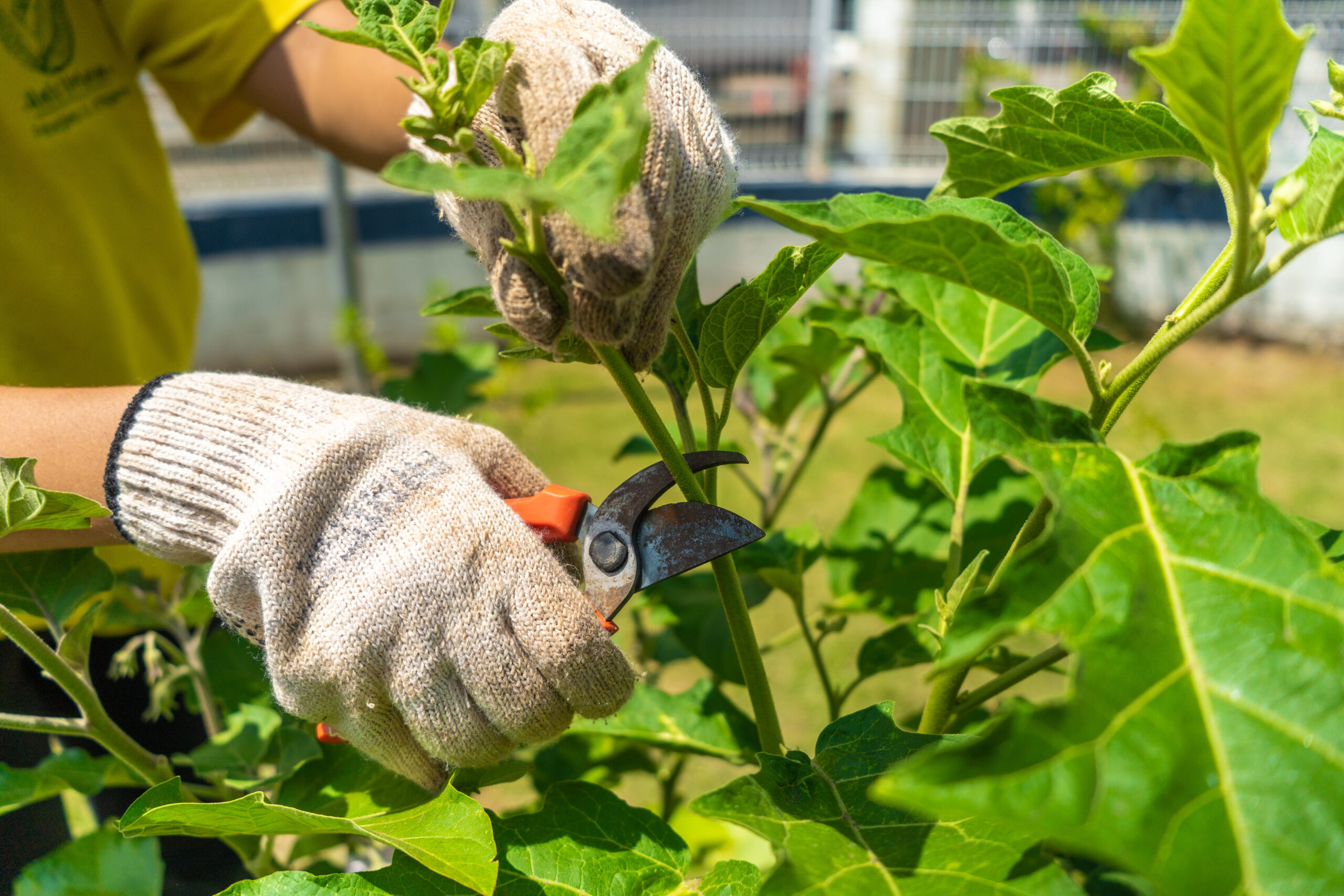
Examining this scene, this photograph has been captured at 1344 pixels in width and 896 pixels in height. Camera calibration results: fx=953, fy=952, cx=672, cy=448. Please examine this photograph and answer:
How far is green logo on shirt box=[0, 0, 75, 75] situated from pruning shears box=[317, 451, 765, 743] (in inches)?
40.1

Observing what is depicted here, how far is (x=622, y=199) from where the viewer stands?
665 millimetres

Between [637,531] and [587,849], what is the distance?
0.27 m

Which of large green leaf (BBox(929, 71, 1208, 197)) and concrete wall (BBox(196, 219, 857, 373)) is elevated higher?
large green leaf (BBox(929, 71, 1208, 197))

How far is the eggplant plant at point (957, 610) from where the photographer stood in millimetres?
471

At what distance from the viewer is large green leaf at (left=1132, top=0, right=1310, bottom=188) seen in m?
0.51

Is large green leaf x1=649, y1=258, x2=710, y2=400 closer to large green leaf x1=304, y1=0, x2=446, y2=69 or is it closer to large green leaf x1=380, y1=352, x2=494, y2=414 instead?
large green leaf x1=304, y1=0, x2=446, y2=69

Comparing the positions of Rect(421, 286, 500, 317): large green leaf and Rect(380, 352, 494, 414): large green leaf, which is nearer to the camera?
Rect(421, 286, 500, 317): large green leaf

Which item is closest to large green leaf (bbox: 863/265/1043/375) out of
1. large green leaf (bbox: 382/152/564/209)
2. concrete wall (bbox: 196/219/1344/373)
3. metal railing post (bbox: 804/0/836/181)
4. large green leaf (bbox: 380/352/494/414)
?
large green leaf (bbox: 382/152/564/209)

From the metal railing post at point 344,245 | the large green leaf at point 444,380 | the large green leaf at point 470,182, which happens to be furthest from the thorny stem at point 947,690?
the metal railing post at point 344,245

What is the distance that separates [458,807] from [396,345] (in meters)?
5.79

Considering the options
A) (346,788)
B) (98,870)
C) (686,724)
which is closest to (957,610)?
(686,724)

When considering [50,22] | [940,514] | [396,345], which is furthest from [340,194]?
[940,514]

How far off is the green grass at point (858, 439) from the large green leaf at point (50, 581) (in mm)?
1501

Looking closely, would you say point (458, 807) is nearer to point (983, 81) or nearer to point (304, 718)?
point (304, 718)
